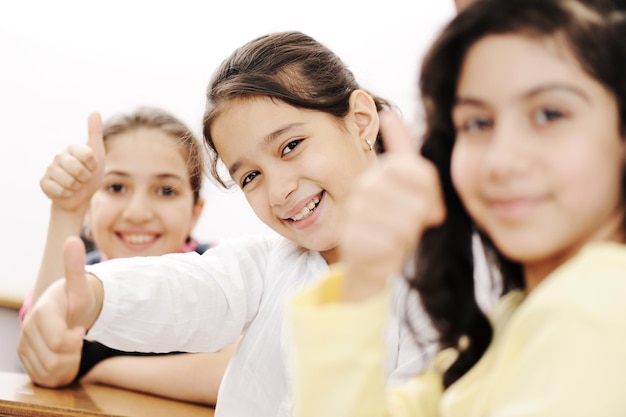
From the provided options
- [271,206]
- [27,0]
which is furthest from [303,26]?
[271,206]

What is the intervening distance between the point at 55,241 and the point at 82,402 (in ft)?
1.38

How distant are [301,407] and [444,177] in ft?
0.75

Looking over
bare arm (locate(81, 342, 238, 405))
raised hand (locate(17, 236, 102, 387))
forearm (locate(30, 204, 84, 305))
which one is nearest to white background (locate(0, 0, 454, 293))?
forearm (locate(30, 204, 84, 305))

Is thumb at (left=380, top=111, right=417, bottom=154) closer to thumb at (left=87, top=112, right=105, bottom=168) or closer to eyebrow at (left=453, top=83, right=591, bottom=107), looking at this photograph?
eyebrow at (left=453, top=83, right=591, bottom=107)

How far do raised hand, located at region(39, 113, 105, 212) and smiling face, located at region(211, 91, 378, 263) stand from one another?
237 mm

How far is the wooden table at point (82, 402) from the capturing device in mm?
1011

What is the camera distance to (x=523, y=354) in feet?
1.70

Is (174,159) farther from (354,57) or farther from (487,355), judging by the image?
(487,355)

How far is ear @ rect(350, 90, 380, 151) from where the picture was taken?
4.18 ft

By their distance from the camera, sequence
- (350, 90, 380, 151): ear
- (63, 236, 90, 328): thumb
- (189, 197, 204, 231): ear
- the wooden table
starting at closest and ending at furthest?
(63, 236, 90, 328): thumb → the wooden table → (350, 90, 380, 151): ear → (189, 197, 204, 231): ear

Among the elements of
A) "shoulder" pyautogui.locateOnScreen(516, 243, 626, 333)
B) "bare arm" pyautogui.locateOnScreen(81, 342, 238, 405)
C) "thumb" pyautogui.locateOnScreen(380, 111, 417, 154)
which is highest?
"thumb" pyautogui.locateOnScreen(380, 111, 417, 154)

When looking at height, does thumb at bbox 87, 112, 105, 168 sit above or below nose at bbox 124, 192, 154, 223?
above

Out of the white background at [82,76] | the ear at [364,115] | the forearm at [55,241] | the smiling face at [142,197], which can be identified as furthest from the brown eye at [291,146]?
the white background at [82,76]

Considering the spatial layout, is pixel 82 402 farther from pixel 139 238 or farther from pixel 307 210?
pixel 139 238
